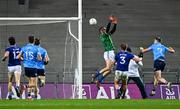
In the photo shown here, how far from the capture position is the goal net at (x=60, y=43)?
70.1 ft

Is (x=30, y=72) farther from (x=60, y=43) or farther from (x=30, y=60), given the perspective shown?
(x=60, y=43)

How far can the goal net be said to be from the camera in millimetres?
21359

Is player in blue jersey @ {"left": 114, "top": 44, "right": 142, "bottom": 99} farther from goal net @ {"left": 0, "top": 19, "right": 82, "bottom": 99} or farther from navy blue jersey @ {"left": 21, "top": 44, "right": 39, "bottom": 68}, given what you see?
navy blue jersey @ {"left": 21, "top": 44, "right": 39, "bottom": 68}

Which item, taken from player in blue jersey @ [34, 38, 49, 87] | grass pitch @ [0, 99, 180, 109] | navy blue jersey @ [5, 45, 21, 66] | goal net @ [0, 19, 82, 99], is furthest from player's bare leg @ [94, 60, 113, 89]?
grass pitch @ [0, 99, 180, 109]

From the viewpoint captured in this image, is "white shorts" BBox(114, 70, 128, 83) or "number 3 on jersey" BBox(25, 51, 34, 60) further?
"white shorts" BBox(114, 70, 128, 83)

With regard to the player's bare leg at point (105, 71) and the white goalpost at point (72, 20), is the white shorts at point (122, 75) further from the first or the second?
the white goalpost at point (72, 20)

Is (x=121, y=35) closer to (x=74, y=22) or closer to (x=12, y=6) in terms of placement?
(x=12, y=6)

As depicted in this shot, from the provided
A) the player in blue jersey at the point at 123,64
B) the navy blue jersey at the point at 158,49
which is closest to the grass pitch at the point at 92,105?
the player in blue jersey at the point at 123,64

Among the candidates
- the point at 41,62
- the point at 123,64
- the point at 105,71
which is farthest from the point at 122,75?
the point at 41,62

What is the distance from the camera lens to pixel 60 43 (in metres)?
22.5

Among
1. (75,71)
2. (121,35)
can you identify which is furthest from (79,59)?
(121,35)

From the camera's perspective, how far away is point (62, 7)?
35.7m

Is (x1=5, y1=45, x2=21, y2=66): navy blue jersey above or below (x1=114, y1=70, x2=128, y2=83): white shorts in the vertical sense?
above

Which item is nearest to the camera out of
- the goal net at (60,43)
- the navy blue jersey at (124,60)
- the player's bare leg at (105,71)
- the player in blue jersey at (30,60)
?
the player in blue jersey at (30,60)
